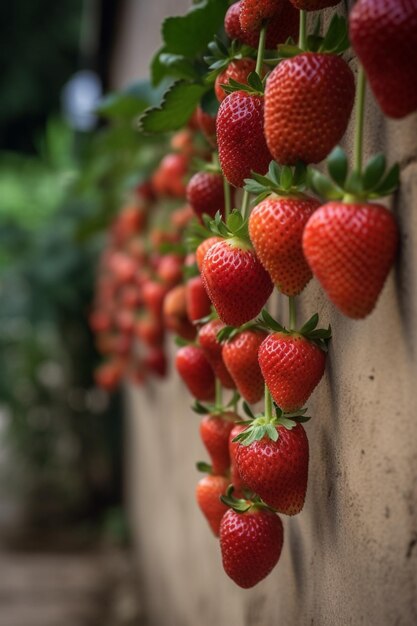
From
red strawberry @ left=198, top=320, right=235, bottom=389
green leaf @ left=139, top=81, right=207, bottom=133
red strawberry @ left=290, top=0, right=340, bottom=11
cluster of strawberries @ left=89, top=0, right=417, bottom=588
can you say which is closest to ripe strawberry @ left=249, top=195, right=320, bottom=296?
cluster of strawberries @ left=89, top=0, right=417, bottom=588

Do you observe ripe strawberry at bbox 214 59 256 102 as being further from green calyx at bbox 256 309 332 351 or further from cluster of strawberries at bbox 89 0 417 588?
green calyx at bbox 256 309 332 351

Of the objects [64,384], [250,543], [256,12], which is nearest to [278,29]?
[256,12]

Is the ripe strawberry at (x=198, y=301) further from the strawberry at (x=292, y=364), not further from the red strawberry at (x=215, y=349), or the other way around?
the strawberry at (x=292, y=364)

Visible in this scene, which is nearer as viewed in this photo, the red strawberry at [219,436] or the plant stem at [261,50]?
the plant stem at [261,50]

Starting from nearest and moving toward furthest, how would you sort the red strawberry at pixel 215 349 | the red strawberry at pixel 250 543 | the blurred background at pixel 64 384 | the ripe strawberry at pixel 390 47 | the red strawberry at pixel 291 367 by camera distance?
the ripe strawberry at pixel 390 47 → the red strawberry at pixel 291 367 → the red strawberry at pixel 250 543 → the red strawberry at pixel 215 349 → the blurred background at pixel 64 384

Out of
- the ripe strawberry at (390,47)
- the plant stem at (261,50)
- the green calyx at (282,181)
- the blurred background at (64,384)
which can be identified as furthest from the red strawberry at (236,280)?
the blurred background at (64,384)

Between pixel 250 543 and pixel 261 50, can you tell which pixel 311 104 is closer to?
pixel 261 50

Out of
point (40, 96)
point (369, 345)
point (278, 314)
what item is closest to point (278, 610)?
point (278, 314)
